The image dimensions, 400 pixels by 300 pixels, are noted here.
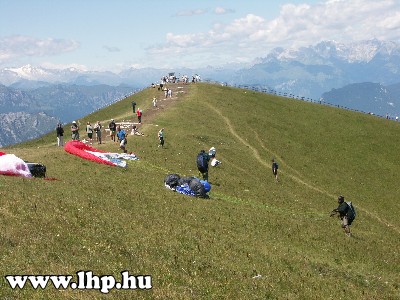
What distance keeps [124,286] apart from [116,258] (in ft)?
8.04

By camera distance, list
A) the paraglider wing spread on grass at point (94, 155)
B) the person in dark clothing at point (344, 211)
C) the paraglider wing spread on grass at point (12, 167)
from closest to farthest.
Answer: the paraglider wing spread on grass at point (12, 167) < the person in dark clothing at point (344, 211) < the paraglider wing spread on grass at point (94, 155)

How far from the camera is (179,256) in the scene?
17.8 meters

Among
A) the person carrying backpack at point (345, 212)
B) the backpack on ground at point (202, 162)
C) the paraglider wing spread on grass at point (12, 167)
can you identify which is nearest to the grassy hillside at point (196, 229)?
the person carrying backpack at point (345, 212)

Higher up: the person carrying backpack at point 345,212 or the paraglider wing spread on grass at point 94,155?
the paraglider wing spread on grass at point 94,155

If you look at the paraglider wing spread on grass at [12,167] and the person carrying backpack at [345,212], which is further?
the person carrying backpack at [345,212]

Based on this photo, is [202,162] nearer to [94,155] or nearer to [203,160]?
[203,160]

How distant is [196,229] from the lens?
22141 millimetres

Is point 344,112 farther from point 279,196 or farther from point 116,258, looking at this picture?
point 116,258

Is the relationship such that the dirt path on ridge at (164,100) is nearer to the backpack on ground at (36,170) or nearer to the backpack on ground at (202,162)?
the backpack on ground at (202,162)

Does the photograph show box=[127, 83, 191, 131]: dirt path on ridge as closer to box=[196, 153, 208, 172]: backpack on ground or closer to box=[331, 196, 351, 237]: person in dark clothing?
box=[196, 153, 208, 172]: backpack on ground

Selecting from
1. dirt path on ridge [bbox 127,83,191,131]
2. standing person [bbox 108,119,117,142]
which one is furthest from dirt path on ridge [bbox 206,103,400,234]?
standing person [bbox 108,119,117,142]

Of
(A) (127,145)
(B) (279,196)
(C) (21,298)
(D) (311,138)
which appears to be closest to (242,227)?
(C) (21,298)

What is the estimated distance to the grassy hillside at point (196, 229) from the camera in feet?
50.2

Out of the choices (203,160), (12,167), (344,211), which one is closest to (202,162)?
(203,160)
